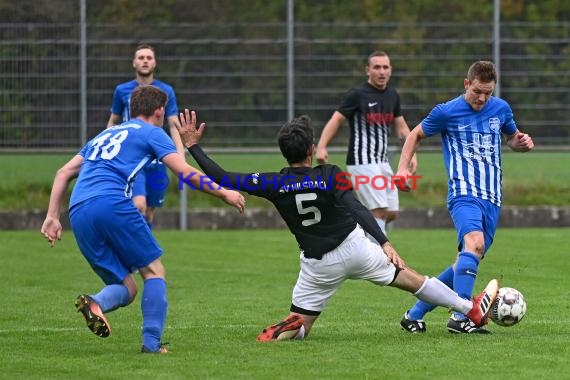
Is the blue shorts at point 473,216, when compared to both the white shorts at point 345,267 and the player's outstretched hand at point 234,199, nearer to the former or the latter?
the white shorts at point 345,267

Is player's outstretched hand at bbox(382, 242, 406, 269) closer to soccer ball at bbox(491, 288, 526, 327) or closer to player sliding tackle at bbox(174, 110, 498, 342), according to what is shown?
player sliding tackle at bbox(174, 110, 498, 342)

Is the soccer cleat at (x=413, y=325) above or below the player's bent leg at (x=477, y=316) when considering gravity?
below

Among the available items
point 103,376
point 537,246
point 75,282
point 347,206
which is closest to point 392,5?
point 537,246

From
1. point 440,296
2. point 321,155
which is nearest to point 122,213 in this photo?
point 440,296

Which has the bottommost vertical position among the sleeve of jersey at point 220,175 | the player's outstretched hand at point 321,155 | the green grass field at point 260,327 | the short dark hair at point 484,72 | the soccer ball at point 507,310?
the green grass field at point 260,327

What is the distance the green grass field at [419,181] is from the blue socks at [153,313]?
39.1 feet

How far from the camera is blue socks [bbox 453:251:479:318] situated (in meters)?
8.83

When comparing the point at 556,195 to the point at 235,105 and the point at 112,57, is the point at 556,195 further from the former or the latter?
the point at 112,57

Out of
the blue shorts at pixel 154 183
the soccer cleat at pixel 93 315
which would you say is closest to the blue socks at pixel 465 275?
the soccer cleat at pixel 93 315

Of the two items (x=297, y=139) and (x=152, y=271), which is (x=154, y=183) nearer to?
(x=297, y=139)

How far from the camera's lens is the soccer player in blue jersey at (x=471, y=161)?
899 centimetres

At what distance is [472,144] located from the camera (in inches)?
367

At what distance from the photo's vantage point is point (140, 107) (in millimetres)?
8172

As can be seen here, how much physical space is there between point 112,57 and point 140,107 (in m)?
12.0
